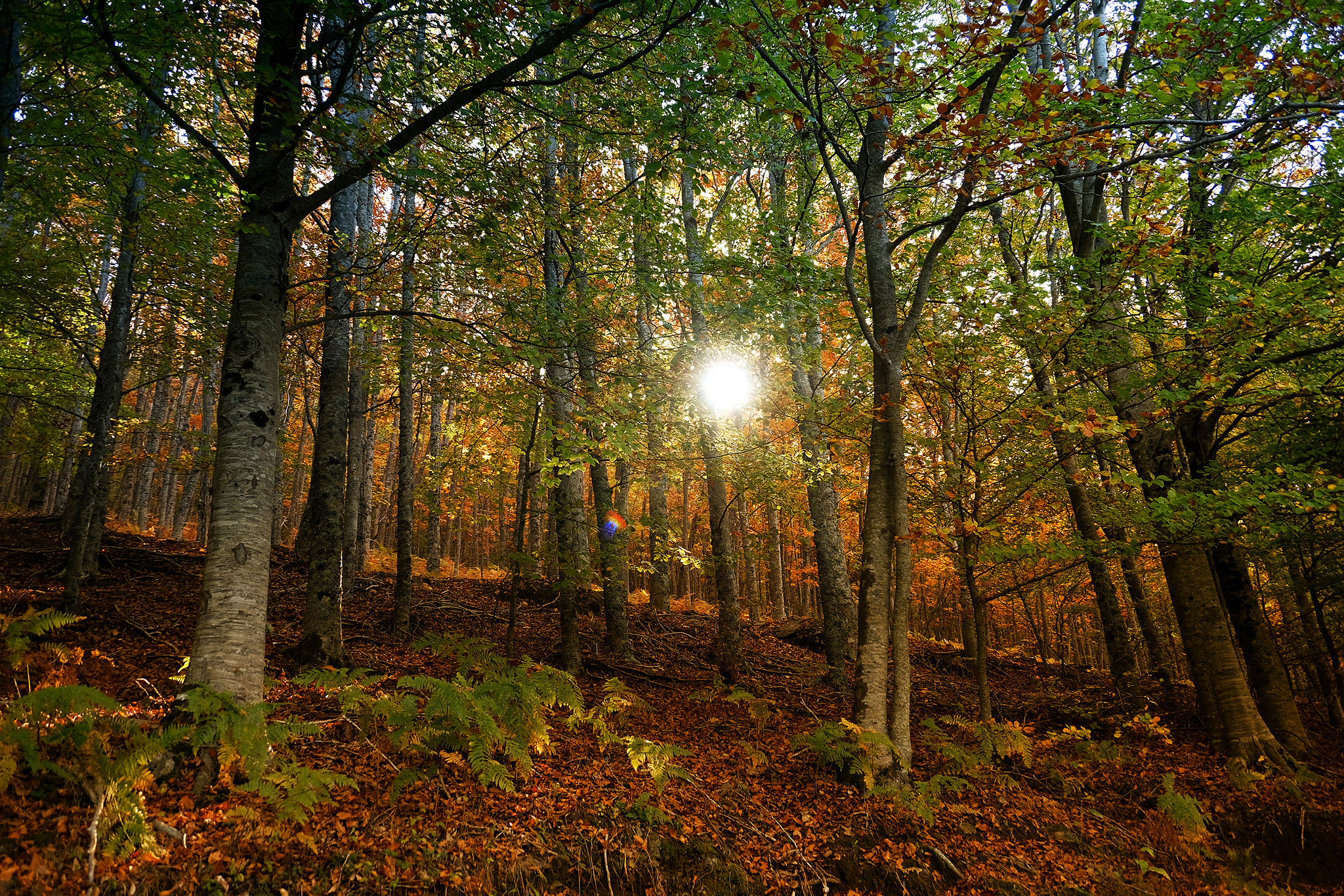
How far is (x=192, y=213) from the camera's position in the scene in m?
7.38

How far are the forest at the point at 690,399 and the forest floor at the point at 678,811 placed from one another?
6cm

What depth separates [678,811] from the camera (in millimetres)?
4902

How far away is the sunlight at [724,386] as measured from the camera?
9.43 metres

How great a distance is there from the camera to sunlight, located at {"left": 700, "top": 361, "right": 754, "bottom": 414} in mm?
9430

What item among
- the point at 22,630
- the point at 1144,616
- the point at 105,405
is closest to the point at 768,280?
the point at 22,630

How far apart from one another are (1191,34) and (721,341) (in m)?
6.56

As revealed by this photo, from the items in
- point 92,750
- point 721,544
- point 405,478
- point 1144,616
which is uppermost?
point 405,478

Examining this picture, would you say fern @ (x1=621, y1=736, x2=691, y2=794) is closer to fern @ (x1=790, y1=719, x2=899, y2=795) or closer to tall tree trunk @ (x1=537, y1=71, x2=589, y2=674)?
fern @ (x1=790, y1=719, x2=899, y2=795)

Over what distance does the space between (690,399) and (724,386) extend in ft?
4.53

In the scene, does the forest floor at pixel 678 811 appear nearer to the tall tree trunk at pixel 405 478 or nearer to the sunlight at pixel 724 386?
the tall tree trunk at pixel 405 478

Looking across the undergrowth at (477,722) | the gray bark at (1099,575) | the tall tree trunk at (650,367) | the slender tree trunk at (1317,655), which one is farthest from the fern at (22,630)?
the slender tree trunk at (1317,655)

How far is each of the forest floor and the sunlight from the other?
461cm

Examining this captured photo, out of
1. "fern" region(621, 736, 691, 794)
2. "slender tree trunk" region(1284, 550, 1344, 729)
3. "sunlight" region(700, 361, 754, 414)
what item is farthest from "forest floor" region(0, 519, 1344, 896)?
"sunlight" region(700, 361, 754, 414)

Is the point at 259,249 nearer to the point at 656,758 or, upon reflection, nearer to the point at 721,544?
the point at 656,758
